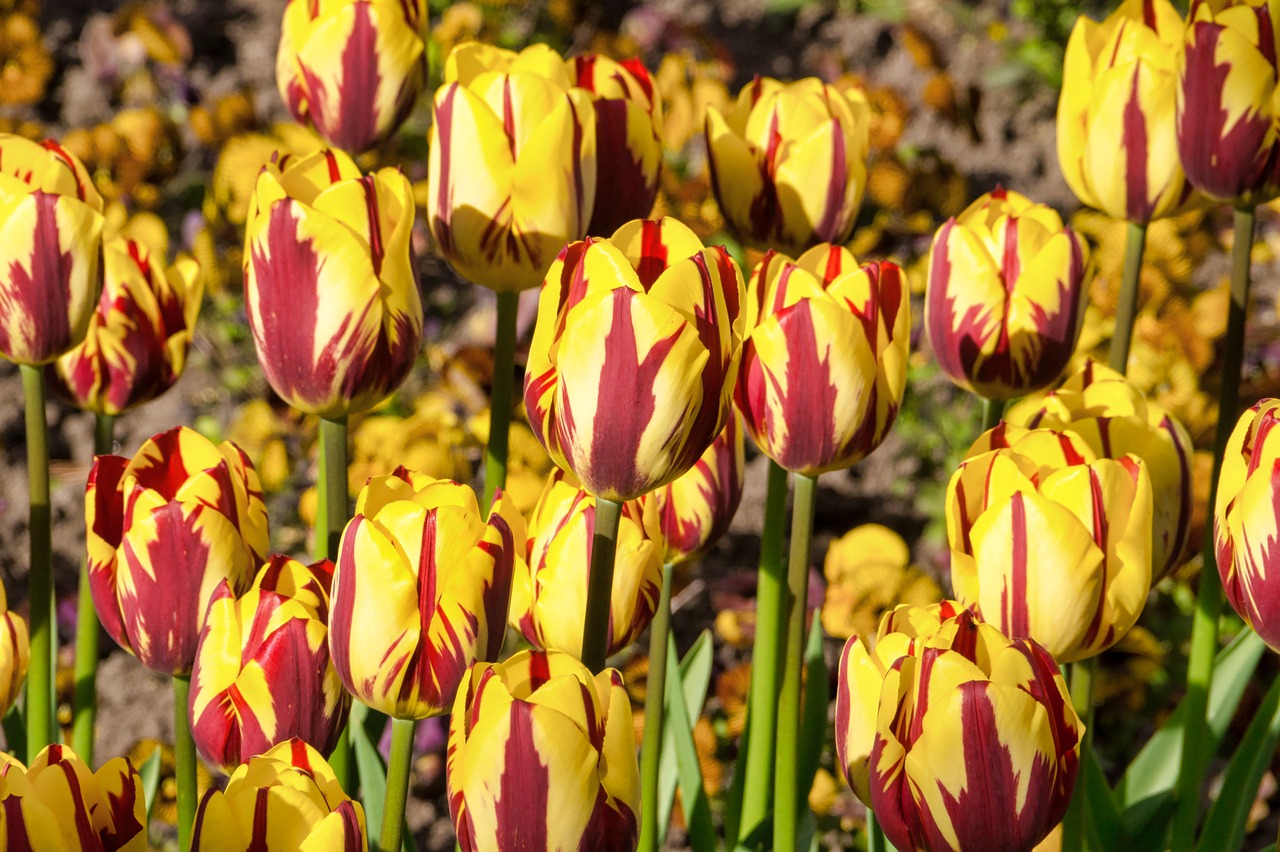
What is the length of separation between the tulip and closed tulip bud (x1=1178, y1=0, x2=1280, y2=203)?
30.1 inches

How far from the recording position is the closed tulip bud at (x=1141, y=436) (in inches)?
38.7

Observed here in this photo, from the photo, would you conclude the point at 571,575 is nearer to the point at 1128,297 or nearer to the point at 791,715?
the point at 791,715

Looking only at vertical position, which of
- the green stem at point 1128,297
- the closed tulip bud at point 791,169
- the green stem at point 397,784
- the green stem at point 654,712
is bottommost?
the green stem at point 654,712

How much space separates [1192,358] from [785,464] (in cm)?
164

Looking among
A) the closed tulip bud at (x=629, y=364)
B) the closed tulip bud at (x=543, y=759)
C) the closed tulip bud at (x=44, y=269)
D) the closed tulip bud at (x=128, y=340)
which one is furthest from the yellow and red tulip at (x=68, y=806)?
the closed tulip bud at (x=128, y=340)

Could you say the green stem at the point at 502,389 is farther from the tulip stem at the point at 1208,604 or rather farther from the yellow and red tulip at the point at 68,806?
the tulip stem at the point at 1208,604

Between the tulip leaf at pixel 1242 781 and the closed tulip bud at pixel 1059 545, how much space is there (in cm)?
45

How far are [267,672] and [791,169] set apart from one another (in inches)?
24.2

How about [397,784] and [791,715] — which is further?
[791,715]

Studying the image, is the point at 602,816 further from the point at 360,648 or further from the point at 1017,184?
the point at 1017,184

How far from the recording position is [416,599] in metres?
0.79

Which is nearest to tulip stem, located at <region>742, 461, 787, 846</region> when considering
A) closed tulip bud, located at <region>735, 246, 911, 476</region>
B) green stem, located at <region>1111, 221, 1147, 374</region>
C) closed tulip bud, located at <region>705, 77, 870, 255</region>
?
closed tulip bud, located at <region>735, 246, 911, 476</region>

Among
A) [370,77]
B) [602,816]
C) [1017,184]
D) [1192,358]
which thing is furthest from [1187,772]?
[1017,184]

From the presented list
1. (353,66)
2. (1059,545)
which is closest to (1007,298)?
(1059,545)
